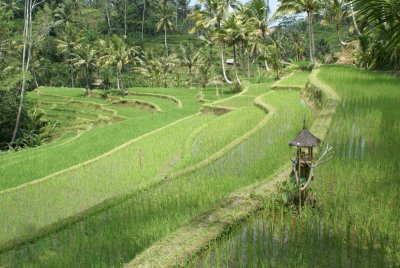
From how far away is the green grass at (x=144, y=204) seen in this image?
15.4ft

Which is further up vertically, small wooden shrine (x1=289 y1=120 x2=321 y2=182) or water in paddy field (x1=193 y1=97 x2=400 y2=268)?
small wooden shrine (x1=289 y1=120 x2=321 y2=182)

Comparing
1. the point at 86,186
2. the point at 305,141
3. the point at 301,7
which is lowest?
the point at 86,186

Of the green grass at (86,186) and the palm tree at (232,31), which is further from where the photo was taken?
the palm tree at (232,31)

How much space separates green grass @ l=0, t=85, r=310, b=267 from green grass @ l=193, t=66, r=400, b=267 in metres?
1.04

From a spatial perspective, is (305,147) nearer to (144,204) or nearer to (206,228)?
(206,228)

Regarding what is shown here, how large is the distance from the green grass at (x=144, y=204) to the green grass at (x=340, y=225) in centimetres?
104

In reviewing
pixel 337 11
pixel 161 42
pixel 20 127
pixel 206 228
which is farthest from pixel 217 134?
pixel 161 42

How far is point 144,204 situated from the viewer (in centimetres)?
638

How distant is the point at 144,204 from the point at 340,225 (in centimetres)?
325

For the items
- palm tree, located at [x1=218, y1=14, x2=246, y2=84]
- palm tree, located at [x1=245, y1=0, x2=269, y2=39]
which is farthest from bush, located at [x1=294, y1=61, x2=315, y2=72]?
palm tree, located at [x1=245, y1=0, x2=269, y2=39]

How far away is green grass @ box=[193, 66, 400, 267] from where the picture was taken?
11.3 feet

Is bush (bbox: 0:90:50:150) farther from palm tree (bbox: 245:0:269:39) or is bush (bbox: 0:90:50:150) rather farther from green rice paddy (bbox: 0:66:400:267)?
palm tree (bbox: 245:0:269:39)

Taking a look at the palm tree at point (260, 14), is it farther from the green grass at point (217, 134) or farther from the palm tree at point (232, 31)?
the green grass at point (217, 134)

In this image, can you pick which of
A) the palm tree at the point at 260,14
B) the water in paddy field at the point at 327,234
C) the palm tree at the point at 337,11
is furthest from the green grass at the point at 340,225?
the palm tree at the point at 260,14
